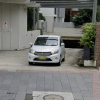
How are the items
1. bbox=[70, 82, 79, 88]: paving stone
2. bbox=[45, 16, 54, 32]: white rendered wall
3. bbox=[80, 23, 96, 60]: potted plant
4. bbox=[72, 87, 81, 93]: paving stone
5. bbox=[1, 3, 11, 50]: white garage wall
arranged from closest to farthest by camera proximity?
bbox=[72, 87, 81, 93]: paving stone, bbox=[70, 82, 79, 88]: paving stone, bbox=[80, 23, 96, 60]: potted plant, bbox=[1, 3, 11, 50]: white garage wall, bbox=[45, 16, 54, 32]: white rendered wall

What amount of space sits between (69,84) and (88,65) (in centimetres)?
345

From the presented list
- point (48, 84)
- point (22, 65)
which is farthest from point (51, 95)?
point (22, 65)

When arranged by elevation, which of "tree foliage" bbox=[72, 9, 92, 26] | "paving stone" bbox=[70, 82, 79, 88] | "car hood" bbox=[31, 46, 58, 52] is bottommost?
"paving stone" bbox=[70, 82, 79, 88]

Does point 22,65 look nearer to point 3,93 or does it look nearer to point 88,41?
point 88,41

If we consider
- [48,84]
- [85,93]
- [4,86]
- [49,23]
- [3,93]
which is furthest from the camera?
[49,23]

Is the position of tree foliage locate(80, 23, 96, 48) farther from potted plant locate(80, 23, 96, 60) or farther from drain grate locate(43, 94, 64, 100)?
drain grate locate(43, 94, 64, 100)

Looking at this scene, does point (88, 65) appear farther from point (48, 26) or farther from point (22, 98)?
point (48, 26)

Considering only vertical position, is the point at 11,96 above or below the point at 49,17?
below

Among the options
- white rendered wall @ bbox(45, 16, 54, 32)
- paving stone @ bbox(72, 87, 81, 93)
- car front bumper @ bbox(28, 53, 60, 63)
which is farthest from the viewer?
white rendered wall @ bbox(45, 16, 54, 32)

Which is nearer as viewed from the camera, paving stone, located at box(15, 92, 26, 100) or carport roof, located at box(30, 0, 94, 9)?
paving stone, located at box(15, 92, 26, 100)

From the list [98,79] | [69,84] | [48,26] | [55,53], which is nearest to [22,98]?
[69,84]

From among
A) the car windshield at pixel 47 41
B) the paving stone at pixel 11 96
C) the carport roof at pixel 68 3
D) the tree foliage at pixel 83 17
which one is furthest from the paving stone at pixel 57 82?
the tree foliage at pixel 83 17

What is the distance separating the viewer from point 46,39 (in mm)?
14172

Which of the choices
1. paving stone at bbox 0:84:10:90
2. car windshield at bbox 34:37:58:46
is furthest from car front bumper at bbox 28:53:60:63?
paving stone at bbox 0:84:10:90
